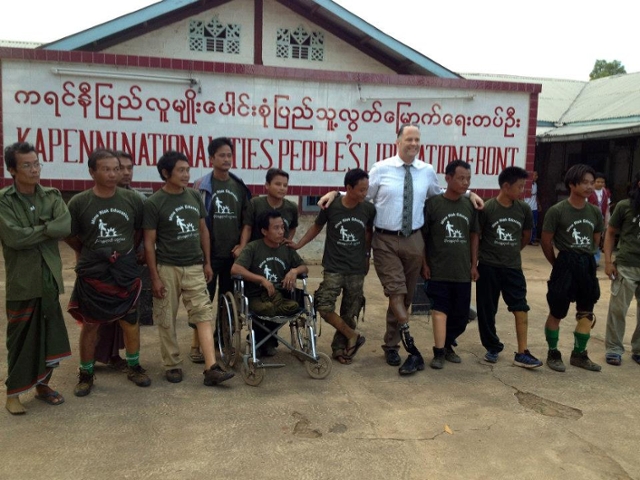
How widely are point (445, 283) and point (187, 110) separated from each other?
2935mm

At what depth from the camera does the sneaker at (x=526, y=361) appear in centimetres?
449

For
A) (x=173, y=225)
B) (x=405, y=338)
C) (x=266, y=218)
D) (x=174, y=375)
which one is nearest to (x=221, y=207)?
(x=266, y=218)

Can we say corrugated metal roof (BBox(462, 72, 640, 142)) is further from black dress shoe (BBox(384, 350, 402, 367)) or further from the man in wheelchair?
the man in wheelchair

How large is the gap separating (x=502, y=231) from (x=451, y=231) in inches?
16.0

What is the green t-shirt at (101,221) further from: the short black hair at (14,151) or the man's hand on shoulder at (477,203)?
the man's hand on shoulder at (477,203)

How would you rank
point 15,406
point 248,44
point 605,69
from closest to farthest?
point 15,406 → point 248,44 → point 605,69

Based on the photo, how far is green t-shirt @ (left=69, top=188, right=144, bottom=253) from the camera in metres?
3.71

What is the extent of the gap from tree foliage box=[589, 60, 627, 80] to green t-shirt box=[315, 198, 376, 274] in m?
47.7


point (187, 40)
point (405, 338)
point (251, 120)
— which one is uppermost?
A: point (187, 40)

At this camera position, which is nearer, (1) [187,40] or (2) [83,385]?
(2) [83,385]

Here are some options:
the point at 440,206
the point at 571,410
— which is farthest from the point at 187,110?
the point at 571,410

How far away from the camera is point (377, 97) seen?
5.92m

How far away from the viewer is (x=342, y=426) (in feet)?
11.2

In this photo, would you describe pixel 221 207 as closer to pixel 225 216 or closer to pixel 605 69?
pixel 225 216
